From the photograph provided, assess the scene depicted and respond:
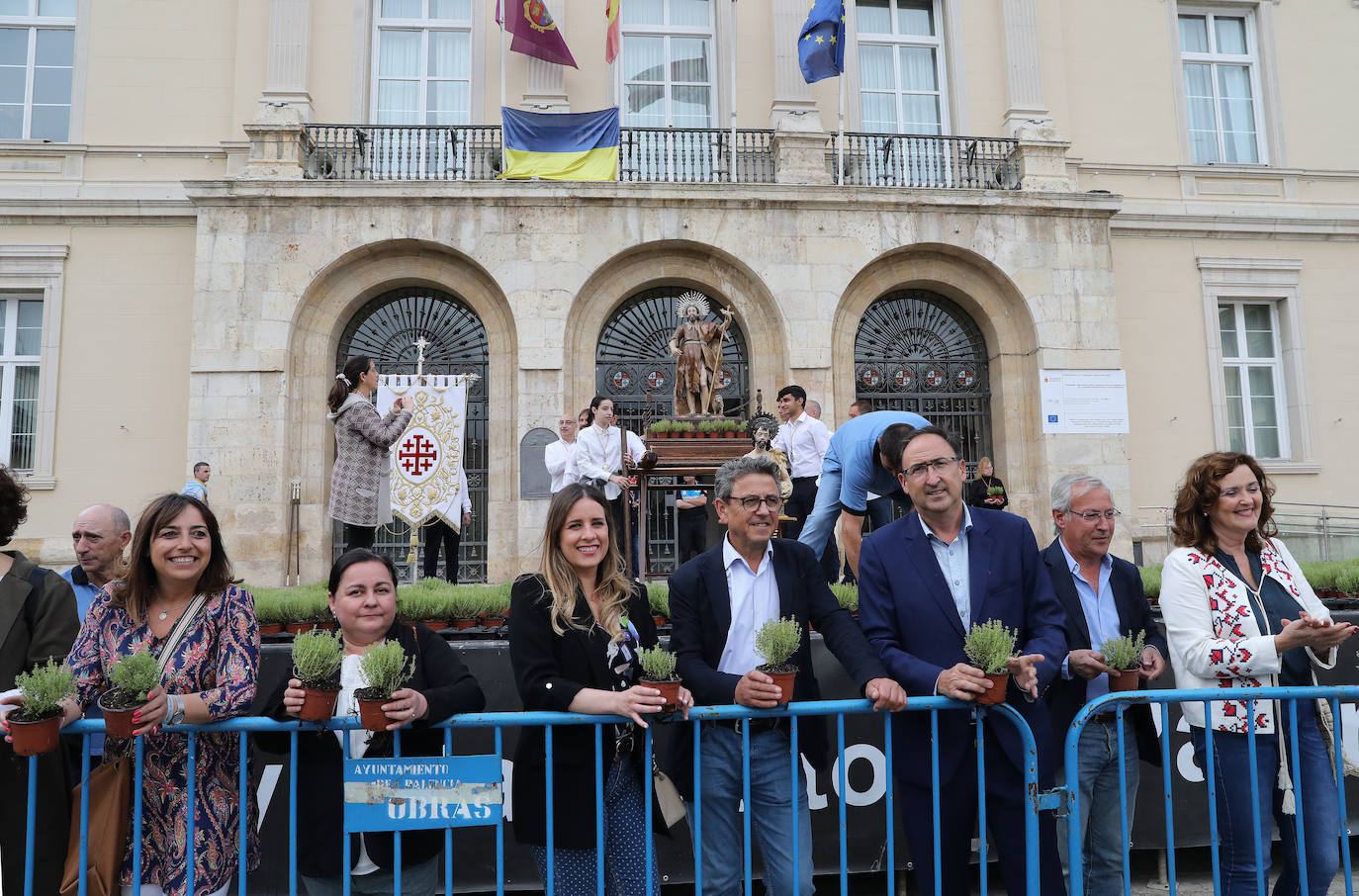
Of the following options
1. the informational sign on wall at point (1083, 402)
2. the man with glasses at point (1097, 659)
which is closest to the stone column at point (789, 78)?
the informational sign on wall at point (1083, 402)

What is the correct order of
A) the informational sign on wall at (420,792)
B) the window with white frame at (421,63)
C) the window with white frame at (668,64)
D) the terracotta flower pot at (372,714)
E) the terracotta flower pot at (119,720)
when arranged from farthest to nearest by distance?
the window with white frame at (668,64) < the window with white frame at (421,63) < the informational sign on wall at (420,792) < the terracotta flower pot at (372,714) < the terracotta flower pot at (119,720)

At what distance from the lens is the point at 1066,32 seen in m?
15.2

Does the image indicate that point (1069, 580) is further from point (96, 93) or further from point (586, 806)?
point (96, 93)

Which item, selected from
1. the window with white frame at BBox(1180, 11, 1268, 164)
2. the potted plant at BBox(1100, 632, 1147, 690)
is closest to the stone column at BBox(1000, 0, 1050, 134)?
the window with white frame at BBox(1180, 11, 1268, 164)

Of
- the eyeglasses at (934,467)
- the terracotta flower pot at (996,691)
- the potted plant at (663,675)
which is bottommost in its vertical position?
the terracotta flower pot at (996,691)

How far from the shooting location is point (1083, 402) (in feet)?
44.6

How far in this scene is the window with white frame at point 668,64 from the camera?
48.0 ft

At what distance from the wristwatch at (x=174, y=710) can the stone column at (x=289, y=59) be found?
12.7 m

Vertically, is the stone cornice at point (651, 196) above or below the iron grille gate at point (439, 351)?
above

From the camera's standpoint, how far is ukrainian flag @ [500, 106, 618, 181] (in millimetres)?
13211

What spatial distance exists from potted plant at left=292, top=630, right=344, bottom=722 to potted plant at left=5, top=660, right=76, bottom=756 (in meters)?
0.70

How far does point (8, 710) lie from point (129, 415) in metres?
12.2

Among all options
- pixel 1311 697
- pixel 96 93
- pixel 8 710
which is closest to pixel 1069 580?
pixel 1311 697

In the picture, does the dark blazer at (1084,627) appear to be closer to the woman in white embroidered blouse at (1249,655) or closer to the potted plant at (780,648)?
the woman in white embroidered blouse at (1249,655)
